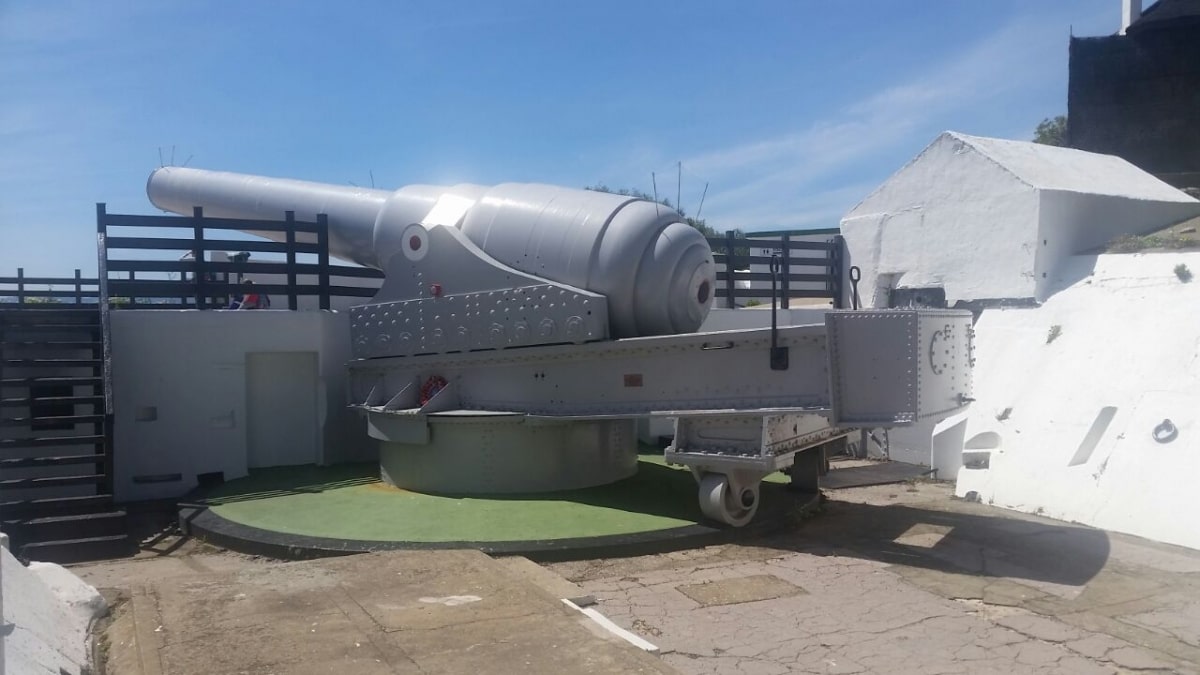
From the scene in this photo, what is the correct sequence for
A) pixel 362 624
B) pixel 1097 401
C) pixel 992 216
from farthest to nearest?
1. pixel 992 216
2. pixel 1097 401
3. pixel 362 624

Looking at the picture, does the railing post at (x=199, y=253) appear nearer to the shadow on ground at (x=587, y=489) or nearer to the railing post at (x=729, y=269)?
the shadow on ground at (x=587, y=489)

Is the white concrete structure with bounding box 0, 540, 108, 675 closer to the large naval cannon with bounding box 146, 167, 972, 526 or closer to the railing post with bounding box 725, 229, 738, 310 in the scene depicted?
the large naval cannon with bounding box 146, 167, 972, 526

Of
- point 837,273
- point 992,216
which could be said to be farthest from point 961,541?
point 837,273

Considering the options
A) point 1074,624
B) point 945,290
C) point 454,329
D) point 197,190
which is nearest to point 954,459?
point 945,290

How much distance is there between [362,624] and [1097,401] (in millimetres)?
7002

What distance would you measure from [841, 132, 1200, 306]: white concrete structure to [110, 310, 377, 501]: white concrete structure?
7241 millimetres

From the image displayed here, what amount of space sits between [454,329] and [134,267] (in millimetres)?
4121

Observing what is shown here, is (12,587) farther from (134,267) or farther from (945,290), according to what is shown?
(945,290)

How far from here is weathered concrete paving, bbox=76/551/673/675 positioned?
13.9 ft

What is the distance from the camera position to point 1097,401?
841 centimetres

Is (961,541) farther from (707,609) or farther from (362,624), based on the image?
(362,624)

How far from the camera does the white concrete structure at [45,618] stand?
130 inches

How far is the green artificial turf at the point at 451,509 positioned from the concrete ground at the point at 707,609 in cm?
50

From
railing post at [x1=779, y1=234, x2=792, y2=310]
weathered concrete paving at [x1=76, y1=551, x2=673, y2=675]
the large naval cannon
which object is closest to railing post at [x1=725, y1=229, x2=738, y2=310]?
railing post at [x1=779, y1=234, x2=792, y2=310]
